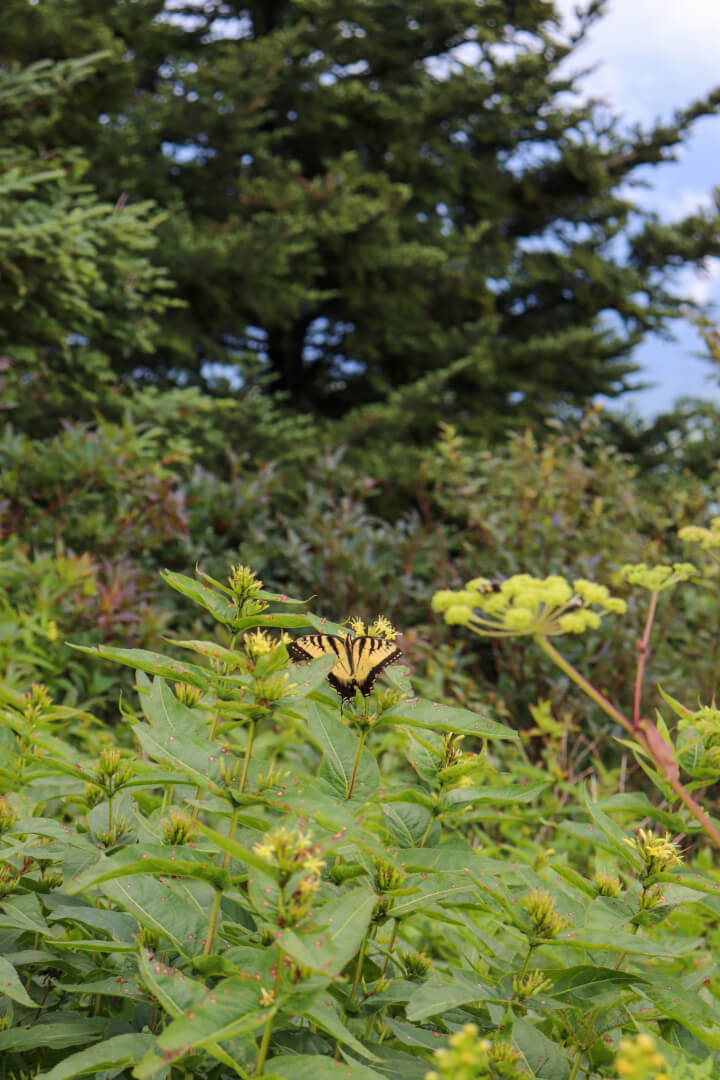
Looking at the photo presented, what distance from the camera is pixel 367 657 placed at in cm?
116

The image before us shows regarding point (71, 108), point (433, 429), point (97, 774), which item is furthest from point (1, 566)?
point (433, 429)

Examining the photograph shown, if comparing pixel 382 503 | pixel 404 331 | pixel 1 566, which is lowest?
pixel 382 503

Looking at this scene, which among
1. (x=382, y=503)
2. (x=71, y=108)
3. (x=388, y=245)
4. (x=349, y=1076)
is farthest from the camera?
(x=388, y=245)

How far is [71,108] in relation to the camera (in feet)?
23.3

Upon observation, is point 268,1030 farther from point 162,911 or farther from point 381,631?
point 381,631

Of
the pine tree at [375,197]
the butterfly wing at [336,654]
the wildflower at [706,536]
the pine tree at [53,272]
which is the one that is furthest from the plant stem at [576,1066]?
the pine tree at [375,197]

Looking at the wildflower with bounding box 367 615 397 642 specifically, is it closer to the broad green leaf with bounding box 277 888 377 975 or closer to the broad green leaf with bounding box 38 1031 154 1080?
the broad green leaf with bounding box 277 888 377 975

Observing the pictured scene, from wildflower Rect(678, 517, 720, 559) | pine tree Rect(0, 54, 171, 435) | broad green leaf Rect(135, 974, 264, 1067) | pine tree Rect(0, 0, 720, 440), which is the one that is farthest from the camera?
pine tree Rect(0, 0, 720, 440)

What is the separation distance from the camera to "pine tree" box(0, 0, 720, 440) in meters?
7.86

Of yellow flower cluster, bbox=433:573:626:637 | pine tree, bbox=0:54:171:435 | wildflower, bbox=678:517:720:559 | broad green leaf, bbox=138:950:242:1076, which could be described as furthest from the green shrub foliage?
pine tree, bbox=0:54:171:435

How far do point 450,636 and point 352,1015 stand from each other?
3.85m

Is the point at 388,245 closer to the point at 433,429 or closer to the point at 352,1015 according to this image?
the point at 433,429

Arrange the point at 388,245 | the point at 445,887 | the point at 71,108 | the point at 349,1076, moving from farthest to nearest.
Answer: the point at 388,245, the point at 71,108, the point at 445,887, the point at 349,1076

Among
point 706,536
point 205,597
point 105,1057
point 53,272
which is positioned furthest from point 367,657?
point 53,272
